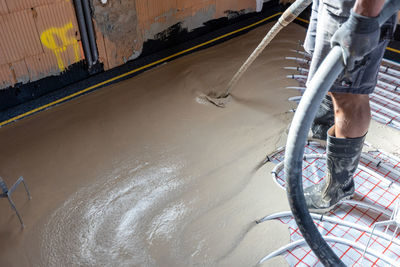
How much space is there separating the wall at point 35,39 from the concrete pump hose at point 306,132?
1618mm

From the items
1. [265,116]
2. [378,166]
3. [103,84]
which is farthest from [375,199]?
[103,84]

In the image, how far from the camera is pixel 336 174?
5.46 feet

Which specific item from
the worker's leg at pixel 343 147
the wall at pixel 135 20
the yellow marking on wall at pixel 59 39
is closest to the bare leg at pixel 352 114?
the worker's leg at pixel 343 147

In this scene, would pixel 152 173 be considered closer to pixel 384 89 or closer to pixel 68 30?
pixel 68 30

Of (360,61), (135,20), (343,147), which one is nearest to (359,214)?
(343,147)

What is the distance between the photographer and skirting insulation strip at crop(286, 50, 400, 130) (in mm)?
2307

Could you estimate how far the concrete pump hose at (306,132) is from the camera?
1.13m

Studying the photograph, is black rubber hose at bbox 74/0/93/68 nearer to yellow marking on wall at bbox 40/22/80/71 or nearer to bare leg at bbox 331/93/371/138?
yellow marking on wall at bbox 40/22/80/71

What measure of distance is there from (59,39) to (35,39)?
5.7 inches

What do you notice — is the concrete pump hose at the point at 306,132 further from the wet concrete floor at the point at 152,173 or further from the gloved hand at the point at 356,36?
the wet concrete floor at the point at 152,173

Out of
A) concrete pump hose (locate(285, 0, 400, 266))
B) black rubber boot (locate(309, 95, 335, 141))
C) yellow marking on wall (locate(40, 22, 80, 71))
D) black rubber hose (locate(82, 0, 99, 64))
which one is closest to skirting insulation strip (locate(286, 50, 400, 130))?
black rubber boot (locate(309, 95, 335, 141))

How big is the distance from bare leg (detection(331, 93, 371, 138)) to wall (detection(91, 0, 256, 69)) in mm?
1472

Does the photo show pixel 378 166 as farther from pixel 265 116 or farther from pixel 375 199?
pixel 265 116

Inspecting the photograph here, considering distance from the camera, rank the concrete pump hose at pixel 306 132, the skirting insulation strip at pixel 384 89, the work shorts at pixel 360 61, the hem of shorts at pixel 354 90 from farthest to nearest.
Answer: the skirting insulation strip at pixel 384 89 < the hem of shorts at pixel 354 90 < the work shorts at pixel 360 61 < the concrete pump hose at pixel 306 132
